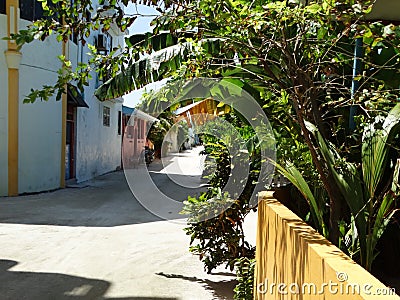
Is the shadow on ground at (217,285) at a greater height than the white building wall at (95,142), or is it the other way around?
the white building wall at (95,142)

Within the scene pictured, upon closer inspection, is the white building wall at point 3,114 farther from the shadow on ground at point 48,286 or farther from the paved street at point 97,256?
the shadow on ground at point 48,286

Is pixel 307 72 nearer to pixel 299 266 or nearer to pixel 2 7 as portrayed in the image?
pixel 299 266

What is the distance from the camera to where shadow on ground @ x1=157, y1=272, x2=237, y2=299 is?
459 cm

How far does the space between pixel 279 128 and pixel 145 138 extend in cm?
1976

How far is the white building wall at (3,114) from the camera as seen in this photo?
36.8 ft

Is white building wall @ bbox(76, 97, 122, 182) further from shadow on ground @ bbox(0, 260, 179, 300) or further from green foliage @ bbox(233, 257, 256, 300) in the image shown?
green foliage @ bbox(233, 257, 256, 300)

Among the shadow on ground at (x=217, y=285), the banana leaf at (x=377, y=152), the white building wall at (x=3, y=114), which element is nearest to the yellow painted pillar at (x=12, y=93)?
the white building wall at (x=3, y=114)

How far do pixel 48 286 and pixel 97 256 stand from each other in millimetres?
1232

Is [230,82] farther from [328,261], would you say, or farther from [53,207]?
[53,207]

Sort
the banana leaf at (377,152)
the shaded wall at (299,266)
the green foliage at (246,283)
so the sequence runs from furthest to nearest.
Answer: the green foliage at (246,283) < the banana leaf at (377,152) < the shaded wall at (299,266)

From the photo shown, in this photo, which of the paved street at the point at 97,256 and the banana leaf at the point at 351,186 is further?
the paved street at the point at 97,256

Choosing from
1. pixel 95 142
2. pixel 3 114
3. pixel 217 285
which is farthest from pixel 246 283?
pixel 95 142

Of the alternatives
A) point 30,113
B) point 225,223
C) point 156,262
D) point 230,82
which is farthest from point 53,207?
point 230,82

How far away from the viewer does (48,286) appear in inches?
184
